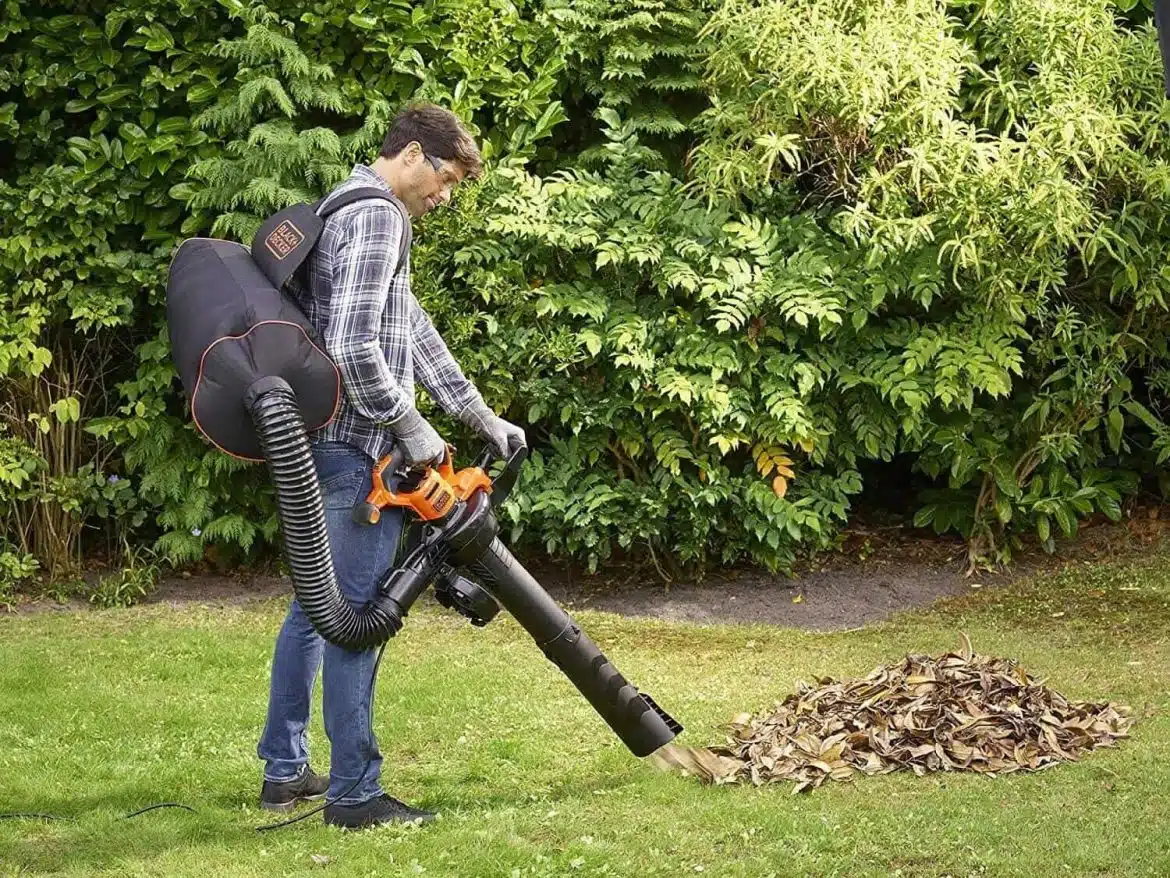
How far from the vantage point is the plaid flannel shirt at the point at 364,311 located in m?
4.51

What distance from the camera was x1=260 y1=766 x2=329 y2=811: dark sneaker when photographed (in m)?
5.12

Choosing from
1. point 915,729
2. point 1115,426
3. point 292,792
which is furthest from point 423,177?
point 1115,426

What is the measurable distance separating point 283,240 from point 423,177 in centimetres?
46

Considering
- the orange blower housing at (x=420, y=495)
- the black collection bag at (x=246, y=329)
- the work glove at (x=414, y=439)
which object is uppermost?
the black collection bag at (x=246, y=329)

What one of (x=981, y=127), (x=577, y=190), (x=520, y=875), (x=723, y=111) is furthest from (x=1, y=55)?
(x=520, y=875)

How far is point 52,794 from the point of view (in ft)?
17.3

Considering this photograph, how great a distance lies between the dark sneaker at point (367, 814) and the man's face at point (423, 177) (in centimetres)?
179

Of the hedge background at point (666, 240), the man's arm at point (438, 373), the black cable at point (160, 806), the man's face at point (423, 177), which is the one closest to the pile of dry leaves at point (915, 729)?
the man's arm at point (438, 373)

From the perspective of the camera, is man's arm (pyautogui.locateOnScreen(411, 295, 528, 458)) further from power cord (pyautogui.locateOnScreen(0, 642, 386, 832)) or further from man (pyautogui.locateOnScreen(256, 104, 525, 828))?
power cord (pyautogui.locateOnScreen(0, 642, 386, 832))

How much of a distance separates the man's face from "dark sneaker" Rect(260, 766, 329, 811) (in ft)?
6.11

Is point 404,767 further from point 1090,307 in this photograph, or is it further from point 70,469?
point 1090,307

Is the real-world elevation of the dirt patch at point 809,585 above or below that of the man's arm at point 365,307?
below

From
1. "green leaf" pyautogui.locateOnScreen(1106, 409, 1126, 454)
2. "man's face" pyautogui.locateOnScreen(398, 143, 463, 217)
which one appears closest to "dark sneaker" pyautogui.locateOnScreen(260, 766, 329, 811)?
"man's face" pyautogui.locateOnScreen(398, 143, 463, 217)

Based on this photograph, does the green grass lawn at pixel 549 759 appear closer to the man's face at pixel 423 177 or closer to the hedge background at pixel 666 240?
the hedge background at pixel 666 240
